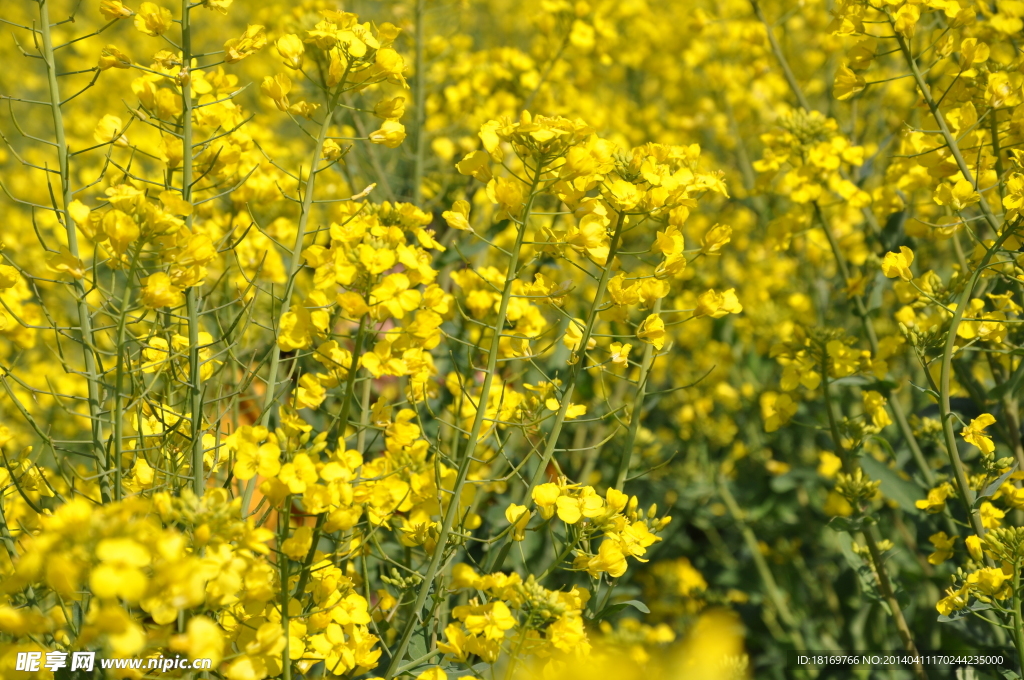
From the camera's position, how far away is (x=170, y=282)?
4.19 ft

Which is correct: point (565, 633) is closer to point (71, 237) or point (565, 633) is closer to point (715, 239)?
point (715, 239)

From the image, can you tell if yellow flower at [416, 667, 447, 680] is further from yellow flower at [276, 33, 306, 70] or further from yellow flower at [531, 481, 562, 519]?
yellow flower at [276, 33, 306, 70]

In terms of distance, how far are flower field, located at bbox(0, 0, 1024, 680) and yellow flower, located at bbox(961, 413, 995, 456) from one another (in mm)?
39

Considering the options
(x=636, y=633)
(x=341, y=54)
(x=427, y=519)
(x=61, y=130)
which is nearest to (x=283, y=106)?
(x=341, y=54)

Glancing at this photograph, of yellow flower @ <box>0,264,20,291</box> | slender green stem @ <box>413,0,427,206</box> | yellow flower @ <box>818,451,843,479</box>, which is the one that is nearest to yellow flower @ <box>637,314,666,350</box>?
yellow flower @ <box>0,264,20,291</box>

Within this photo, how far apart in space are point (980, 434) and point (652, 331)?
0.85 meters

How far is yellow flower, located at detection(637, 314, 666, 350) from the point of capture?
1485 mm

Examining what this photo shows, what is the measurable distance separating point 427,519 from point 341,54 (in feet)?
3.11

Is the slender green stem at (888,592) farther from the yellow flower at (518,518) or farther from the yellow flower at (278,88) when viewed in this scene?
the yellow flower at (278,88)

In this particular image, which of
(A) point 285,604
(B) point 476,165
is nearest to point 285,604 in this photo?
(A) point 285,604

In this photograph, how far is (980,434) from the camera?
172 centimetres

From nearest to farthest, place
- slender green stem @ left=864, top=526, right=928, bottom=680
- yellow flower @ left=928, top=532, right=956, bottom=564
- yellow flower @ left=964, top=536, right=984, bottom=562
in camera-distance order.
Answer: yellow flower @ left=964, top=536, right=984, bottom=562, yellow flower @ left=928, top=532, right=956, bottom=564, slender green stem @ left=864, top=526, right=928, bottom=680

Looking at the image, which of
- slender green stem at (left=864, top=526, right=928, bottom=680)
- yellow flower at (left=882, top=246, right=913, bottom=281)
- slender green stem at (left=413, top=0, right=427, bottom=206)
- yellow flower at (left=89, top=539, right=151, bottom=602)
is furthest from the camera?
slender green stem at (left=413, top=0, right=427, bottom=206)

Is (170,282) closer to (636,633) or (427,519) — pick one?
(427,519)
